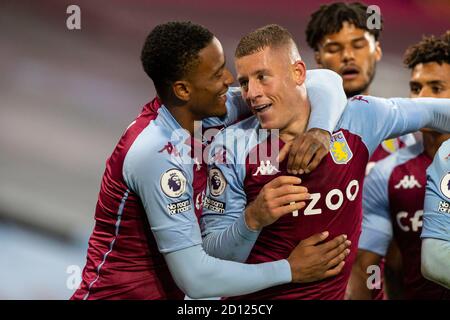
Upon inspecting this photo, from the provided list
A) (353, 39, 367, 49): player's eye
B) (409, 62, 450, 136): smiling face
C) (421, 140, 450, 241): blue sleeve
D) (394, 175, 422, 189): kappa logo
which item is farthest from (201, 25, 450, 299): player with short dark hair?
(353, 39, 367, 49): player's eye

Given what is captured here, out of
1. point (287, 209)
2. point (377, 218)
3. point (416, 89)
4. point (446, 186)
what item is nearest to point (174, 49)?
point (287, 209)

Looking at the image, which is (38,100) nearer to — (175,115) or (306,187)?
(175,115)

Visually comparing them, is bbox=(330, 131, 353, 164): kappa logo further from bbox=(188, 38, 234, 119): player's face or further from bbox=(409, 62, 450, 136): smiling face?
bbox=(409, 62, 450, 136): smiling face

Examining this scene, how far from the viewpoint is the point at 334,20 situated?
372cm

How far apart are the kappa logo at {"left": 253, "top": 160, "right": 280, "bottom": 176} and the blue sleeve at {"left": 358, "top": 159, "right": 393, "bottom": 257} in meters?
0.98

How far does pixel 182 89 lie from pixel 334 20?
150 centimetres

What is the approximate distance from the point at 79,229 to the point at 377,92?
7.37ft

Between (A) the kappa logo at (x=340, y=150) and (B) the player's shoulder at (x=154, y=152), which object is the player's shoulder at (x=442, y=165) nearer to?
(A) the kappa logo at (x=340, y=150)

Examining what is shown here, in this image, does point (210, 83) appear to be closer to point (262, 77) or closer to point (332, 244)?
point (262, 77)

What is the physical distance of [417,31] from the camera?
4941 mm

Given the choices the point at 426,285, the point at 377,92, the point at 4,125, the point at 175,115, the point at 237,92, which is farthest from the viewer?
the point at 377,92

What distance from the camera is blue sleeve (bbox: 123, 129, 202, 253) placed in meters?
2.33

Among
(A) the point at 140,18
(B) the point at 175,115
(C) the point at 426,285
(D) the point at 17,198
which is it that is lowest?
(C) the point at 426,285

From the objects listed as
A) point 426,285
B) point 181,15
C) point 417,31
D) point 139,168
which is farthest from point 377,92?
point 139,168
